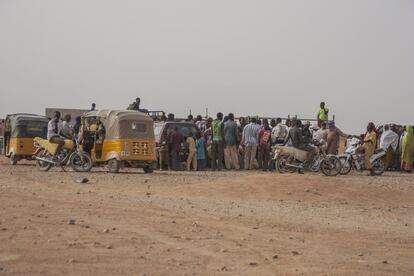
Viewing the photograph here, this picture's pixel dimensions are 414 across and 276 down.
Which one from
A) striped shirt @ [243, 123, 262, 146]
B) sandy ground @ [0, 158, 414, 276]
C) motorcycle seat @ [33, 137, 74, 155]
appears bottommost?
sandy ground @ [0, 158, 414, 276]

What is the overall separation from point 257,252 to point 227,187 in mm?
7366

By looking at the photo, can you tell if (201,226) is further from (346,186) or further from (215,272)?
(346,186)

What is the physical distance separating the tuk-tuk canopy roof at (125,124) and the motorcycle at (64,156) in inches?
36.8

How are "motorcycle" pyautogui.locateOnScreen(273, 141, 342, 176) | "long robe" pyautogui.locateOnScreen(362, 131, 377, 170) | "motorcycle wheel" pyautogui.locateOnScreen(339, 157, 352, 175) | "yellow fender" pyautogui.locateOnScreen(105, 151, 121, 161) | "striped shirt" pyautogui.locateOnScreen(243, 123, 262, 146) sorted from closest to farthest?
"yellow fender" pyautogui.locateOnScreen(105, 151, 121, 161), "motorcycle" pyautogui.locateOnScreen(273, 141, 342, 176), "motorcycle wheel" pyautogui.locateOnScreen(339, 157, 352, 175), "long robe" pyautogui.locateOnScreen(362, 131, 377, 170), "striped shirt" pyautogui.locateOnScreen(243, 123, 262, 146)

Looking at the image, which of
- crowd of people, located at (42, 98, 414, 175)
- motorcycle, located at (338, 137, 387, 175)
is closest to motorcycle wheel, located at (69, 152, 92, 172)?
crowd of people, located at (42, 98, 414, 175)

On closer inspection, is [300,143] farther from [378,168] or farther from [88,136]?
[88,136]

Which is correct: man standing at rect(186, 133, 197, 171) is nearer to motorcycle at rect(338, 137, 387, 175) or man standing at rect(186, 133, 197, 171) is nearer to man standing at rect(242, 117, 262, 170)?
man standing at rect(242, 117, 262, 170)

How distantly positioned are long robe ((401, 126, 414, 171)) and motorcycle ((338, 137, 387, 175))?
212 cm

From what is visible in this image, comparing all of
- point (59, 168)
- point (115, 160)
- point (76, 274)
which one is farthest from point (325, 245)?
point (59, 168)

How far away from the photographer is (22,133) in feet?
85.4

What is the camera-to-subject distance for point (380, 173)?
950 inches

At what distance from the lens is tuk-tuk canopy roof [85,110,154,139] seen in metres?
21.3

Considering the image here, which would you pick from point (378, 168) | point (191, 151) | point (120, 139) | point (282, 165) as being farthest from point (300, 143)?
point (120, 139)

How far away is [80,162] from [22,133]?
5.32 meters
